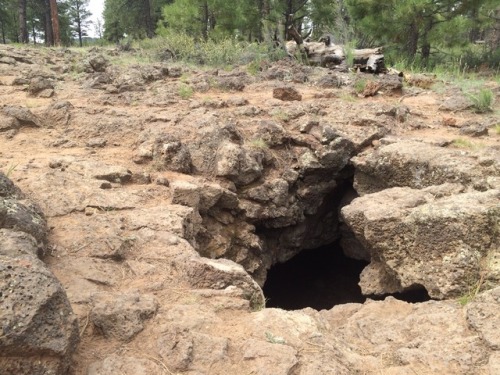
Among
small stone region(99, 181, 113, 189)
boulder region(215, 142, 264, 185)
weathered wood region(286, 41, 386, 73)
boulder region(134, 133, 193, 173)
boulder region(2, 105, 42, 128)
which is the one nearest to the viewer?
Result: small stone region(99, 181, 113, 189)

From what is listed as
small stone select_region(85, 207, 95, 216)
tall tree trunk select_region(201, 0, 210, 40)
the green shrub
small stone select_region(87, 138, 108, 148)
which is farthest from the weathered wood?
small stone select_region(85, 207, 95, 216)

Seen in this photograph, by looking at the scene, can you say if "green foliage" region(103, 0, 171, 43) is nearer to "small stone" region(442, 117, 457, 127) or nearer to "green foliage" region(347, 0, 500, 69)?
"green foliage" region(347, 0, 500, 69)

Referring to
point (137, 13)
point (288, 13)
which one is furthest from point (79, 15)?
point (288, 13)

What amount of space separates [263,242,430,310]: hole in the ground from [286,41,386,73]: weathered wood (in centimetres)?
384

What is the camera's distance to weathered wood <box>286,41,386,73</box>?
8.94 meters

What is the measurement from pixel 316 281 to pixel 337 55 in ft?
18.2

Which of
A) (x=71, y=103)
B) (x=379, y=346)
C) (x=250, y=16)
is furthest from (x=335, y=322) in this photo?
(x=250, y=16)

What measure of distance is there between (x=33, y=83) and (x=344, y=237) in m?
5.21

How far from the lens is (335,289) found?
687 centimetres

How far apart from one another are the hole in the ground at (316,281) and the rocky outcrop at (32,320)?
187 inches

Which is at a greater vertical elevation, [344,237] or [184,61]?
[184,61]

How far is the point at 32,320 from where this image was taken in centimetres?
175

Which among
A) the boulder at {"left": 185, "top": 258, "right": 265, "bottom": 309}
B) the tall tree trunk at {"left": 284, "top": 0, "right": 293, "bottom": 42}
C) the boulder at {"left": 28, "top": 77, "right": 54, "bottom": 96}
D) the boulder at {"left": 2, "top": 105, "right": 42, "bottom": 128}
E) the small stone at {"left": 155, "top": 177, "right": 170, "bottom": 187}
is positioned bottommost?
the boulder at {"left": 185, "top": 258, "right": 265, "bottom": 309}

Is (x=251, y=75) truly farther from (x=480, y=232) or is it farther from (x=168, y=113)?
(x=480, y=232)
